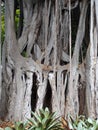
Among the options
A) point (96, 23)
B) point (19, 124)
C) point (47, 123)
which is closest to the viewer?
point (19, 124)

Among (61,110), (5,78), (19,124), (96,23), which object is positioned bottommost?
(61,110)

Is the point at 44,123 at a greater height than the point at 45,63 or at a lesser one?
greater

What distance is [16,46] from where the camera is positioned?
825 cm

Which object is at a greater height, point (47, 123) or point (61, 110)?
point (47, 123)

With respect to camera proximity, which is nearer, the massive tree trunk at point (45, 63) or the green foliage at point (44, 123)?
the green foliage at point (44, 123)

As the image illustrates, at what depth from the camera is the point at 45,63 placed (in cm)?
824

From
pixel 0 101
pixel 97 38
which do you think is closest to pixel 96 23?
pixel 97 38

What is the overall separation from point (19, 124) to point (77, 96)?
373 cm

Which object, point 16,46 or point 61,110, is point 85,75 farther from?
point 16,46

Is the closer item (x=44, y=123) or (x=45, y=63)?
(x=44, y=123)

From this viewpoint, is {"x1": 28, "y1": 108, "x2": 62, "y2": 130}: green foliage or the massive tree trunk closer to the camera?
{"x1": 28, "y1": 108, "x2": 62, "y2": 130}: green foliage

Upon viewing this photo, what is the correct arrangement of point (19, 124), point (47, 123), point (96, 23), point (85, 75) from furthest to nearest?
point (85, 75)
point (96, 23)
point (47, 123)
point (19, 124)

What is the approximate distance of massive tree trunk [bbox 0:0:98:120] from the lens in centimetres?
796

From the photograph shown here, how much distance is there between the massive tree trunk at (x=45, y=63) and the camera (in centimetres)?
796
